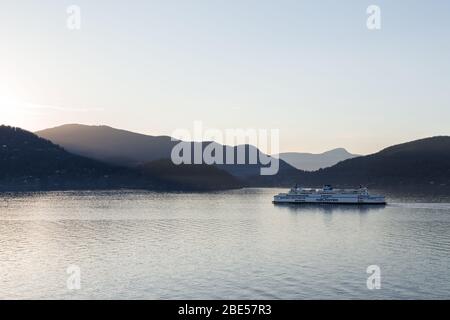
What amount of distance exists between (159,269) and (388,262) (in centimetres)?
3104

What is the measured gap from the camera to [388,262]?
6581 centimetres

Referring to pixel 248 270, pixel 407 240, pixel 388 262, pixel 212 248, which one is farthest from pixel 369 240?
pixel 248 270

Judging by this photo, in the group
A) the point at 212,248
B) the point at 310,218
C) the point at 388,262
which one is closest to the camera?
the point at 388,262

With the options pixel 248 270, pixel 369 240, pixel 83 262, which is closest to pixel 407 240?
pixel 369 240

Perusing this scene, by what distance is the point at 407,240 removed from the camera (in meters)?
89.5

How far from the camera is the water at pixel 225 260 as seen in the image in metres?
48.4

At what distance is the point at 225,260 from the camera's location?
66875 mm

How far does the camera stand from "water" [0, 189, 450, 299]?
48375 millimetres
